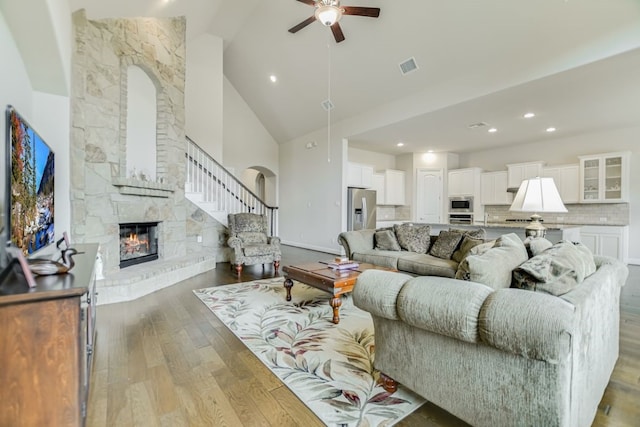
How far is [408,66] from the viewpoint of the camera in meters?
4.86

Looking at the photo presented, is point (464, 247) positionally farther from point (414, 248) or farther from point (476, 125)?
point (476, 125)

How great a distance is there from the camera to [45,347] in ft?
4.07

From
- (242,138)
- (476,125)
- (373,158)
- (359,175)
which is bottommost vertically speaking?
(359,175)

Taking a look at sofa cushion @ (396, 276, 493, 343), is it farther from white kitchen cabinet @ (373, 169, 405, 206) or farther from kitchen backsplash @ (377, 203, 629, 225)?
white kitchen cabinet @ (373, 169, 405, 206)

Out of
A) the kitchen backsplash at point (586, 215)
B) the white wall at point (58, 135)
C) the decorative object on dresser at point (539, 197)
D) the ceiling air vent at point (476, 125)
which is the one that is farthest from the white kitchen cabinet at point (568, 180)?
the white wall at point (58, 135)

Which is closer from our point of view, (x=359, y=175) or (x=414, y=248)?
(x=414, y=248)

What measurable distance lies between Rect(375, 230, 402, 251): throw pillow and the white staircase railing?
3.17 meters

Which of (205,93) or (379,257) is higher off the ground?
(205,93)

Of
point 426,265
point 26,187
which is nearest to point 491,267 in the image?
point 426,265

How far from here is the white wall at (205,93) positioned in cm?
659

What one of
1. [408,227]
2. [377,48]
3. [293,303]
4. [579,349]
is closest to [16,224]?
[293,303]

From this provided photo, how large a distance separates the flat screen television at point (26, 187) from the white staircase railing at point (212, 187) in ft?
11.2

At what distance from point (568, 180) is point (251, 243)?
6739 mm

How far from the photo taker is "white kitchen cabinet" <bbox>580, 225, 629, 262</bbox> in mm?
5715
